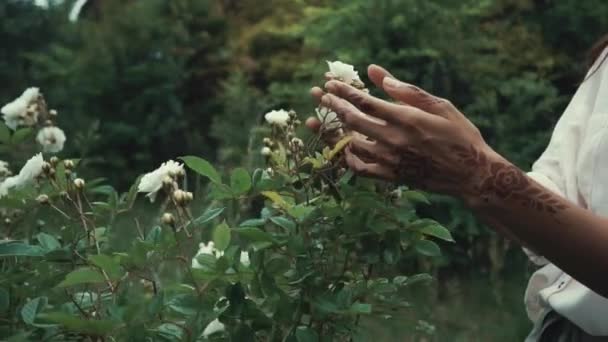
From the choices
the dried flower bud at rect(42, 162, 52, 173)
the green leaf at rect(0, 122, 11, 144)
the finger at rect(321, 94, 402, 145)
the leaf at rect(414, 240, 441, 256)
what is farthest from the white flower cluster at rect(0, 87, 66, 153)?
the finger at rect(321, 94, 402, 145)

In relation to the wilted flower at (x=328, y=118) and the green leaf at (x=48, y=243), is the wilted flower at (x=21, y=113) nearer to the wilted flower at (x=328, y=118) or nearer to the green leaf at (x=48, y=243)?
the green leaf at (x=48, y=243)

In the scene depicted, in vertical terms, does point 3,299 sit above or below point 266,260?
below

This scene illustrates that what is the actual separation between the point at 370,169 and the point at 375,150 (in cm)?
3

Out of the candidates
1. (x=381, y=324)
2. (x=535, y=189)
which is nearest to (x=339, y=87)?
(x=535, y=189)

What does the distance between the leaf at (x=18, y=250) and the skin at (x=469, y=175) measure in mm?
589

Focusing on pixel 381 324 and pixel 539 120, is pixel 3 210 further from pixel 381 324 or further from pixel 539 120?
pixel 539 120

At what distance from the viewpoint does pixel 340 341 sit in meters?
1.77

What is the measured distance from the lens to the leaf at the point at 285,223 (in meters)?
1.59

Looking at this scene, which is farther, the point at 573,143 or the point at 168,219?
the point at 573,143

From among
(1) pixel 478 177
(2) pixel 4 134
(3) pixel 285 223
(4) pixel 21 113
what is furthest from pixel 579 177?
(4) pixel 21 113

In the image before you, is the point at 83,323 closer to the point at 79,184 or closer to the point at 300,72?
the point at 79,184

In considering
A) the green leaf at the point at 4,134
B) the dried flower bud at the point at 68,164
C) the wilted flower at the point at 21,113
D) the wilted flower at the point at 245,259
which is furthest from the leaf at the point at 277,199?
the wilted flower at the point at 21,113

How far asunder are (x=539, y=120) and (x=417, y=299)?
143 cm

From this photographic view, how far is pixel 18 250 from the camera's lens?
1.69m
